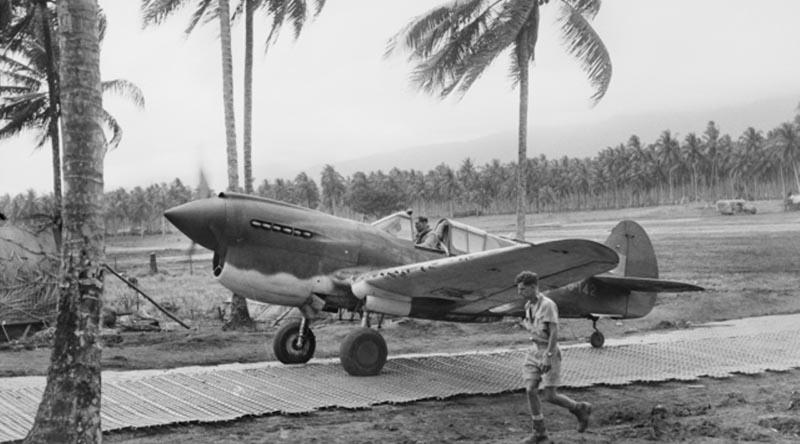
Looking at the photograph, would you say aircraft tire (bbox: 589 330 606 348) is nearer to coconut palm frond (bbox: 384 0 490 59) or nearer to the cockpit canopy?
the cockpit canopy

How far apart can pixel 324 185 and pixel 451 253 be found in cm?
7765

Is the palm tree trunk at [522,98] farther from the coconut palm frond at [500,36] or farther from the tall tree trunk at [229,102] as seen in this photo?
the tall tree trunk at [229,102]

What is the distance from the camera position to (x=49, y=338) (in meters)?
14.0

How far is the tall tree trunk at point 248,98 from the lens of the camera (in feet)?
58.0

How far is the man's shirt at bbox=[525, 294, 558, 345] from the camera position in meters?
6.77

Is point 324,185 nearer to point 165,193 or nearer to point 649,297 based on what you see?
point 165,193

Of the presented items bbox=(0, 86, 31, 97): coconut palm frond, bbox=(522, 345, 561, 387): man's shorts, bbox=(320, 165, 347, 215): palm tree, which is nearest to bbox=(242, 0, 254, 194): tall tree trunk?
bbox=(522, 345, 561, 387): man's shorts

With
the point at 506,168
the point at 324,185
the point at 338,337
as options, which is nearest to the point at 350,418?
the point at 338,337

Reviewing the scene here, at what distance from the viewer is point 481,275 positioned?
9.51 metres

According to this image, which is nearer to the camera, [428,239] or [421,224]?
[428,239]

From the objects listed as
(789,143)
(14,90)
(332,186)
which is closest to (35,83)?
(14,90)

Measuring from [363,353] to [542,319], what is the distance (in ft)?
11.5

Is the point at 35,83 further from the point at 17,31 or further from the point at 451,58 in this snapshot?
the point at 451,58

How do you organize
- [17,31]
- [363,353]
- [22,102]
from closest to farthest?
1. [363,353]
2. [17,31]
3. [22,102]
